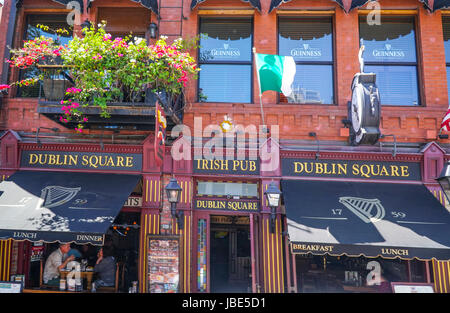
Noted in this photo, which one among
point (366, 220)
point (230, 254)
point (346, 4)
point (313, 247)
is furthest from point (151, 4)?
point (366, 220)

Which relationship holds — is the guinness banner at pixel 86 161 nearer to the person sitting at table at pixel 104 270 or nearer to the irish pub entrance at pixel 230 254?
the person sitting at table at pixel 104 270

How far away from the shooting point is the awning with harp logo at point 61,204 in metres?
6.55

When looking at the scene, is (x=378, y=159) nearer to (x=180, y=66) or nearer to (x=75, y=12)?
(x=180, y=66)

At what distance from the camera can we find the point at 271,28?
29.2 feet

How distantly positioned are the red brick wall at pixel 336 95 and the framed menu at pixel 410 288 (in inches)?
134

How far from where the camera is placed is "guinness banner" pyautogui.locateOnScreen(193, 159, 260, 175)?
8.22 m

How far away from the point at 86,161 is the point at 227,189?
3618 millimetres

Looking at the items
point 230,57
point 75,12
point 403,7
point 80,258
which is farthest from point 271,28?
point 80,258

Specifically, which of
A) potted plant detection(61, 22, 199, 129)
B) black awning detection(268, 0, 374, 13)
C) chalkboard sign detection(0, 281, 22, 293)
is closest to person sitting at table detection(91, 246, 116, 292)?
chalkboard sign detection(0, 281, 22, 293)

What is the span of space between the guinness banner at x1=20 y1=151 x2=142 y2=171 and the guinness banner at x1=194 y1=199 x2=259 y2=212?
1.79m

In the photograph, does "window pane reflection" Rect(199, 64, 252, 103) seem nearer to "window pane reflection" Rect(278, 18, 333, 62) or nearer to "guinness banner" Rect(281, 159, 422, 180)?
"window pane reflection" Rect(278, 18, 333, 62)

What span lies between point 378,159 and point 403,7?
13.9 feet

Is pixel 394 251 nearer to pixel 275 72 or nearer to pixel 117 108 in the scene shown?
pixel 275 72

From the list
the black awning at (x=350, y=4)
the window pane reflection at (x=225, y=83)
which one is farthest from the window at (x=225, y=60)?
the black awning at (x=350, y=4)
